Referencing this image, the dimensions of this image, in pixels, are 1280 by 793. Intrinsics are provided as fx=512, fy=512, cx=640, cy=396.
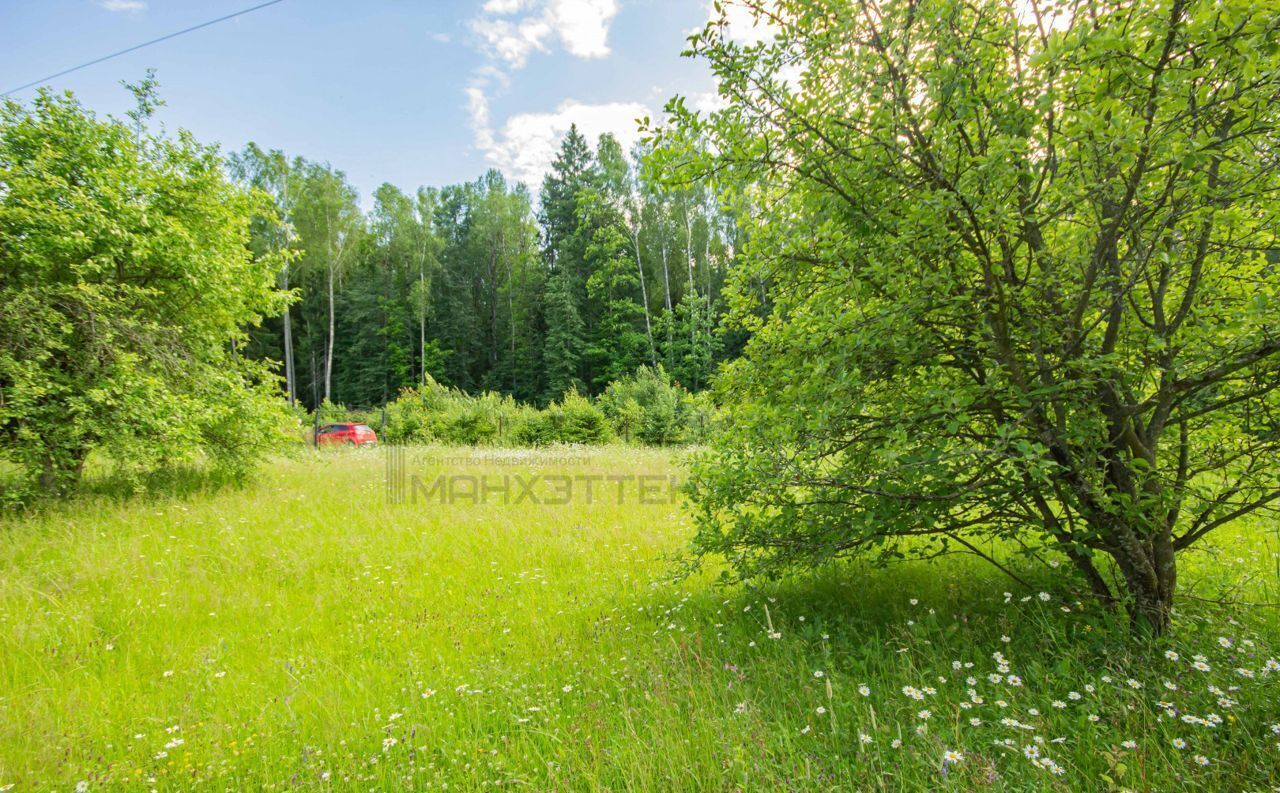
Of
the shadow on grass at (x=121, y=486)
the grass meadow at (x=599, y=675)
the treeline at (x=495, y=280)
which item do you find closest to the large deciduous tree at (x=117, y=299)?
the shadow on grass at (x=121, y=486)

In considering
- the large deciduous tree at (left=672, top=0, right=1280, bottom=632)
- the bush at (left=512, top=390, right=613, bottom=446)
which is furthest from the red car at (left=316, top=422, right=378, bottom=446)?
the large deciduous tree at (left=672, top=0, right=1280, bottom=632)

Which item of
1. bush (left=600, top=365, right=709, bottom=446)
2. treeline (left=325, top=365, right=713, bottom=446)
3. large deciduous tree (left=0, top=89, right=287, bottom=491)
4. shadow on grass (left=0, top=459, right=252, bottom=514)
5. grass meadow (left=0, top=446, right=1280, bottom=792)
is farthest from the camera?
bush (left=600, top=365, right=709, bottom=446)

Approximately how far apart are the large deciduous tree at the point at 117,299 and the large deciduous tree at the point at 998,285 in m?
7.96

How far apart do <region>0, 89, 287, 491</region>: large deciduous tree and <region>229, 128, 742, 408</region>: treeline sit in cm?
2127

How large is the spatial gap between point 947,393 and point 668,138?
82.7 inches

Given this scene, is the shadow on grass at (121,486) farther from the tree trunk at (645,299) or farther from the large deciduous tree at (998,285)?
the tree trunk at (645,299)

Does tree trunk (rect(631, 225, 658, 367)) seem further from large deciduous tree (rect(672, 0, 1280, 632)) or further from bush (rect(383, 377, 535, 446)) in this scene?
large deciduous tree (rect(672, 0, 1280, 632))

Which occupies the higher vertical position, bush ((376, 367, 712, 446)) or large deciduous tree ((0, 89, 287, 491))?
large deciduous tree ((0, 89, 287, 491))

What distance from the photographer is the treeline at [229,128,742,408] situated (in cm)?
3019

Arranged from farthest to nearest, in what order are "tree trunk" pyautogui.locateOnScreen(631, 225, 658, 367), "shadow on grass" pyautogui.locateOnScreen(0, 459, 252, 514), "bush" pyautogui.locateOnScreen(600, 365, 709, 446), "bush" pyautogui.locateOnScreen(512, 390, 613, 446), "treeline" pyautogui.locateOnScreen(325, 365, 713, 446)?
"tree trunk" pyautogui.locateOnScreen(631, 225, 658, 367)
"bush" pyautogui.locateOnScreen(600, 365, 709, 446)
"treeline" pyautogui.locateOnScreen(325, 365, 713, 446)
"bush" pyautogui.locateOnScreen(512, 390, 613, 446)
"shadow on grass" pyautogui.locateOnScreen(0, 459, 252, 514)

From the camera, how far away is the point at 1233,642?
8.41 ft

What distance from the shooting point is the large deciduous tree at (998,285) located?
88.0 inches

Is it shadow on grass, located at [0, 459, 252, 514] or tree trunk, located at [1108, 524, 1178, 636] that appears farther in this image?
shadow on grass, located at [0, 459, 252, 514]

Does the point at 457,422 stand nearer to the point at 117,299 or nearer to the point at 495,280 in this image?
the point at 117,299
